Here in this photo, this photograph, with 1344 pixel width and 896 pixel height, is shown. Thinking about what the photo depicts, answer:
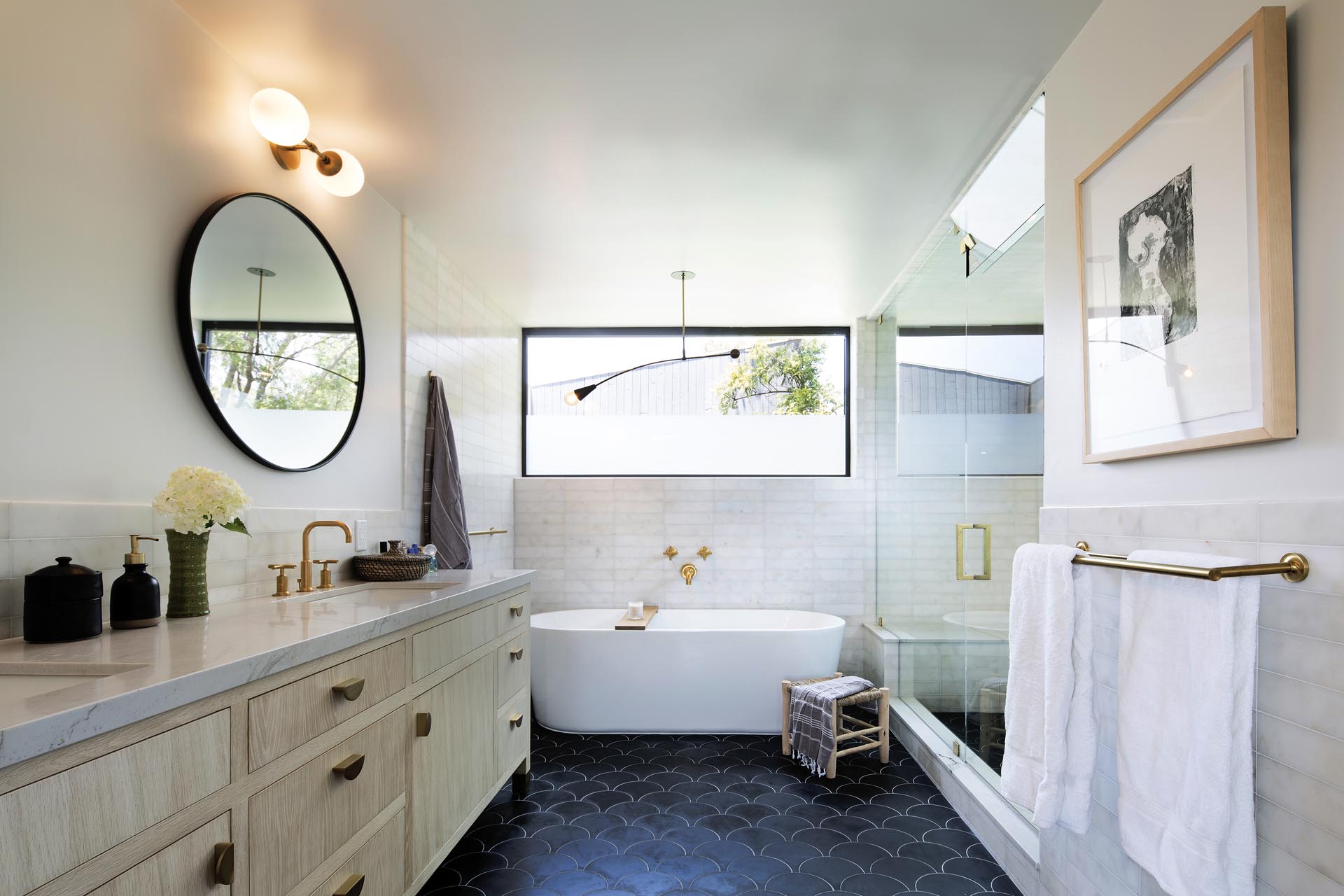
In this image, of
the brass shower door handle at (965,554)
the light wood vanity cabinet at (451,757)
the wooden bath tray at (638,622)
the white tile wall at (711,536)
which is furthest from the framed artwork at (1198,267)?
the white tile wall at (711,536)

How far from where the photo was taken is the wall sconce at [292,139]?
2215 millimetres

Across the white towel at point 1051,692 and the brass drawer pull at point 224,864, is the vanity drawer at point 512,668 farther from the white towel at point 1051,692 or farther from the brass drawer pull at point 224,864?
the white towel at point 1051,692

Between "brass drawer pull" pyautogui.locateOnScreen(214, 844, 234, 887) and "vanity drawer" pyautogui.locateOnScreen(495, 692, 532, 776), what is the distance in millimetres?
1593

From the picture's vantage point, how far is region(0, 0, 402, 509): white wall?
1.59 metres

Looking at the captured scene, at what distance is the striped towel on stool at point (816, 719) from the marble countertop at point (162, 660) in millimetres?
1991

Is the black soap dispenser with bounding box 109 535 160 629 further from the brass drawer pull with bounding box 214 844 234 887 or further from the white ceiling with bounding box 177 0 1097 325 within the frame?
the white ceiling with bounding box 177 0 1097 325

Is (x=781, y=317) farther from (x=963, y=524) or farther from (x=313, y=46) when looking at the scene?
(x=313, y=46)

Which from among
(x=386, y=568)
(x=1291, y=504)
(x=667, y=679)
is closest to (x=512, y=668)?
(x=386, y=568)

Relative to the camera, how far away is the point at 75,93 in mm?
1726

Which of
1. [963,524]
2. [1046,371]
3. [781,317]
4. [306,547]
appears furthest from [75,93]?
[781,317]

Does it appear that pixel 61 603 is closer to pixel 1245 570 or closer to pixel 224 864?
pixel 224 864

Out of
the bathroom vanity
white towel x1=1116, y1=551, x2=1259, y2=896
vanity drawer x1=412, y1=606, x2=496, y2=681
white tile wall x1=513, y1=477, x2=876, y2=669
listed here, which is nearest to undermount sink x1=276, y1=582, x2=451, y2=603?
the bathroom vanity

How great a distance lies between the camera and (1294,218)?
4.41ft

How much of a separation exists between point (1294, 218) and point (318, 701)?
79.1 inches
